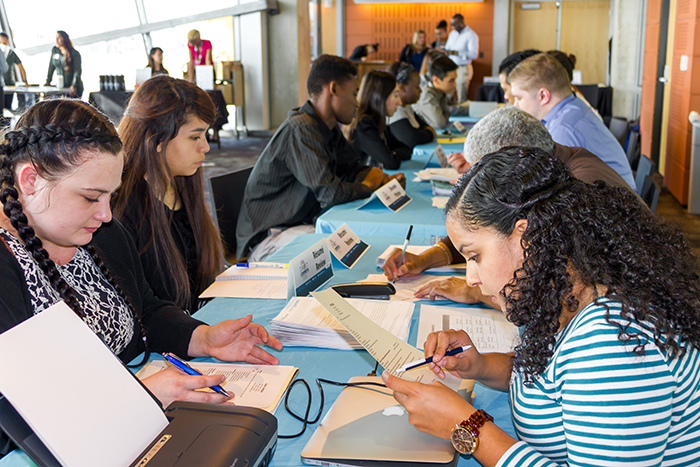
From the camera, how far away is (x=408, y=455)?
0.93 m

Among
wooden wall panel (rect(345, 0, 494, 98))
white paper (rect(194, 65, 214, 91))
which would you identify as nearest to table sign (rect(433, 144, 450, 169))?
white paper (rect(194, 65, 214, 91))

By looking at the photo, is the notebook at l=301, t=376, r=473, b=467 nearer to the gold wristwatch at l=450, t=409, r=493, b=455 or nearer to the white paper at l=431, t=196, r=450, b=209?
the gold wristwatch at l=450, t=409, r=493, b=455

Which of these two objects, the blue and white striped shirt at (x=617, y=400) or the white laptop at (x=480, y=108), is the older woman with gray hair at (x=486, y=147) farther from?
the white laptop at (x=480, y=108)

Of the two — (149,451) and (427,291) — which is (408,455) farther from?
(427,291)

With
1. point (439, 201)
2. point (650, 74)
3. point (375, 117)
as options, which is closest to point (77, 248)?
point (439, 201)

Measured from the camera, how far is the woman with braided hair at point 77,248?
3.53 feet

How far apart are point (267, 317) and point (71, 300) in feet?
1.68

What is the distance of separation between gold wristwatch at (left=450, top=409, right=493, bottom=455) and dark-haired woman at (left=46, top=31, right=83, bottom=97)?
903cm

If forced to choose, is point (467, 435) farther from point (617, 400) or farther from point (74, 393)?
point (74, 393)

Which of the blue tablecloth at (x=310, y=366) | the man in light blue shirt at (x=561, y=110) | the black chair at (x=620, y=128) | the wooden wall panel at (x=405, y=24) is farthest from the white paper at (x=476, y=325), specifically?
the wooden wall panel at (x=405, y=24)

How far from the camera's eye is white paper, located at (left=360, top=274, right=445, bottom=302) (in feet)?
5.62

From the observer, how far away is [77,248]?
53.0 inches

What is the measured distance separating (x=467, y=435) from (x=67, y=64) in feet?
30.5

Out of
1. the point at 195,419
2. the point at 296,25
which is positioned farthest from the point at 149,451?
the point at 296,25
